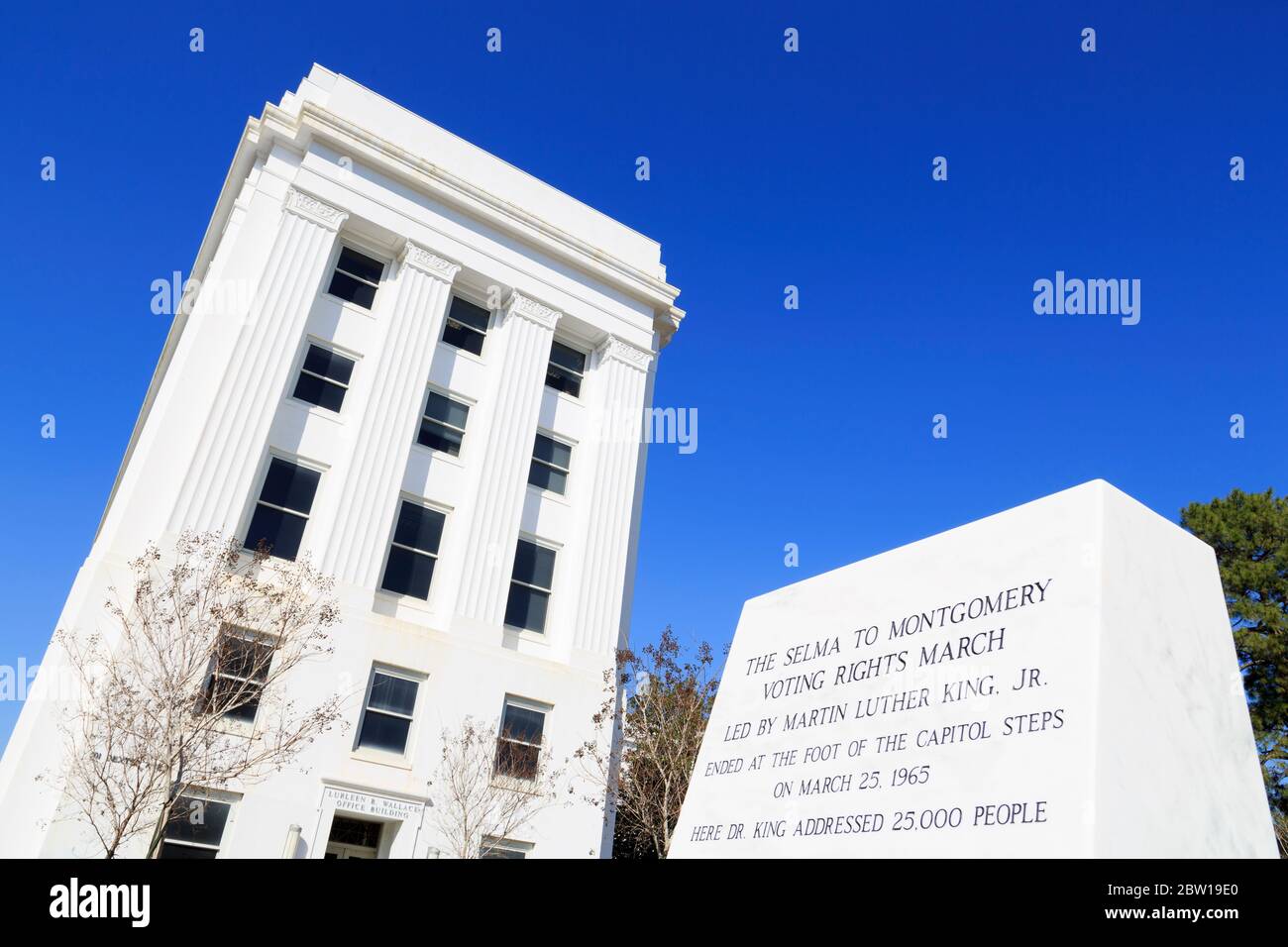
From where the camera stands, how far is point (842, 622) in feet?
18.4

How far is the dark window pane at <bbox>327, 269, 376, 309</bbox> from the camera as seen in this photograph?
23953 mm

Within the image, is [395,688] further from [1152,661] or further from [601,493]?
[1152,661]

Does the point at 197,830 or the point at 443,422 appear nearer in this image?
the point at 197,830

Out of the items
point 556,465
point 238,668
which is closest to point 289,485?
point 238,668

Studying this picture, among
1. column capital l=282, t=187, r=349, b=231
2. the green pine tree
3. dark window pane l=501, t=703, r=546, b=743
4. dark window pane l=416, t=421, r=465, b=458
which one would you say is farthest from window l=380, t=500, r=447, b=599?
the green pine tree

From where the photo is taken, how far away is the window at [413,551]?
854 inches

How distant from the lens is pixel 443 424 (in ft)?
78.4

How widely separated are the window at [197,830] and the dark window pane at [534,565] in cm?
884

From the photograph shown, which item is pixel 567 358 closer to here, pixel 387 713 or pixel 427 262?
pixel 427 262

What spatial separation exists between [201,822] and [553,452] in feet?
41.9

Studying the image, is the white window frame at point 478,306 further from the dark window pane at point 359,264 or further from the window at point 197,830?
the window at point 197,830

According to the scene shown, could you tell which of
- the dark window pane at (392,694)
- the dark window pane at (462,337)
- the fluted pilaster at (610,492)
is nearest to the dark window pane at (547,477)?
the fluted pilaster at (610,492)
